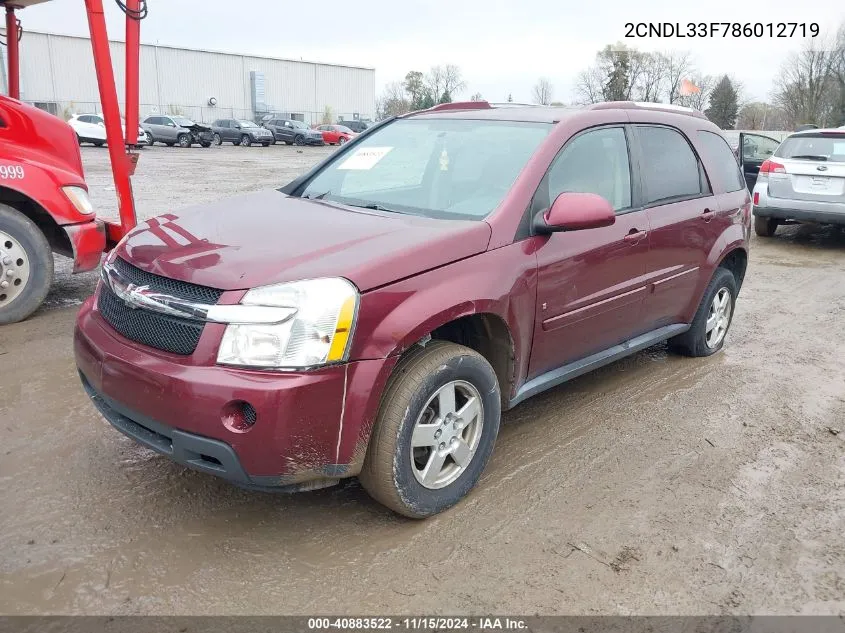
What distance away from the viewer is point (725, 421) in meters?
4.24

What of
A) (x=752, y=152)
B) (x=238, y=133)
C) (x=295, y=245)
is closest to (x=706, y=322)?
(x=295, y=245)

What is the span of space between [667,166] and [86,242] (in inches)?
175

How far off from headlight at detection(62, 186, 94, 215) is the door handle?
4304 mm

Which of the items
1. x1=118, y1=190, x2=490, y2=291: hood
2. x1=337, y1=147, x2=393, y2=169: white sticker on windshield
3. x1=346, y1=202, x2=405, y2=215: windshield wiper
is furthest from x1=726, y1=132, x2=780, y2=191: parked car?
x1=118, y1=190, x2=490, y2=291: hood

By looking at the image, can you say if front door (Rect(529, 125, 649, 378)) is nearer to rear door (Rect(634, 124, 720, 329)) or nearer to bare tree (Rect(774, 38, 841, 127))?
rear door (Rect(634, 124, 720, 329))

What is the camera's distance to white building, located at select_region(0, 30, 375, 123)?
148ft

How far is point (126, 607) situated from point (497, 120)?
2916mm

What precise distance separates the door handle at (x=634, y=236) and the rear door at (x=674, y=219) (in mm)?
102

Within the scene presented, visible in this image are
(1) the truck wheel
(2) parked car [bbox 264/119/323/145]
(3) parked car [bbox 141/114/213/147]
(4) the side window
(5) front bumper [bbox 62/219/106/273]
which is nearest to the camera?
(4) the side window

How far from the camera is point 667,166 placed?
14.6 feet

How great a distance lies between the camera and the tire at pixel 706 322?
16.4ft

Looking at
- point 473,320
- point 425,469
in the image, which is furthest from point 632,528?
point 473,320

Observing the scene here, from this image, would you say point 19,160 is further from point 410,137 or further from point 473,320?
point 473,320

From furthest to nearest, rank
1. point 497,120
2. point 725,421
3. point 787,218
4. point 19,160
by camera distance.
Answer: point 787,218
point 19,160
point 725,421
point 497,120
